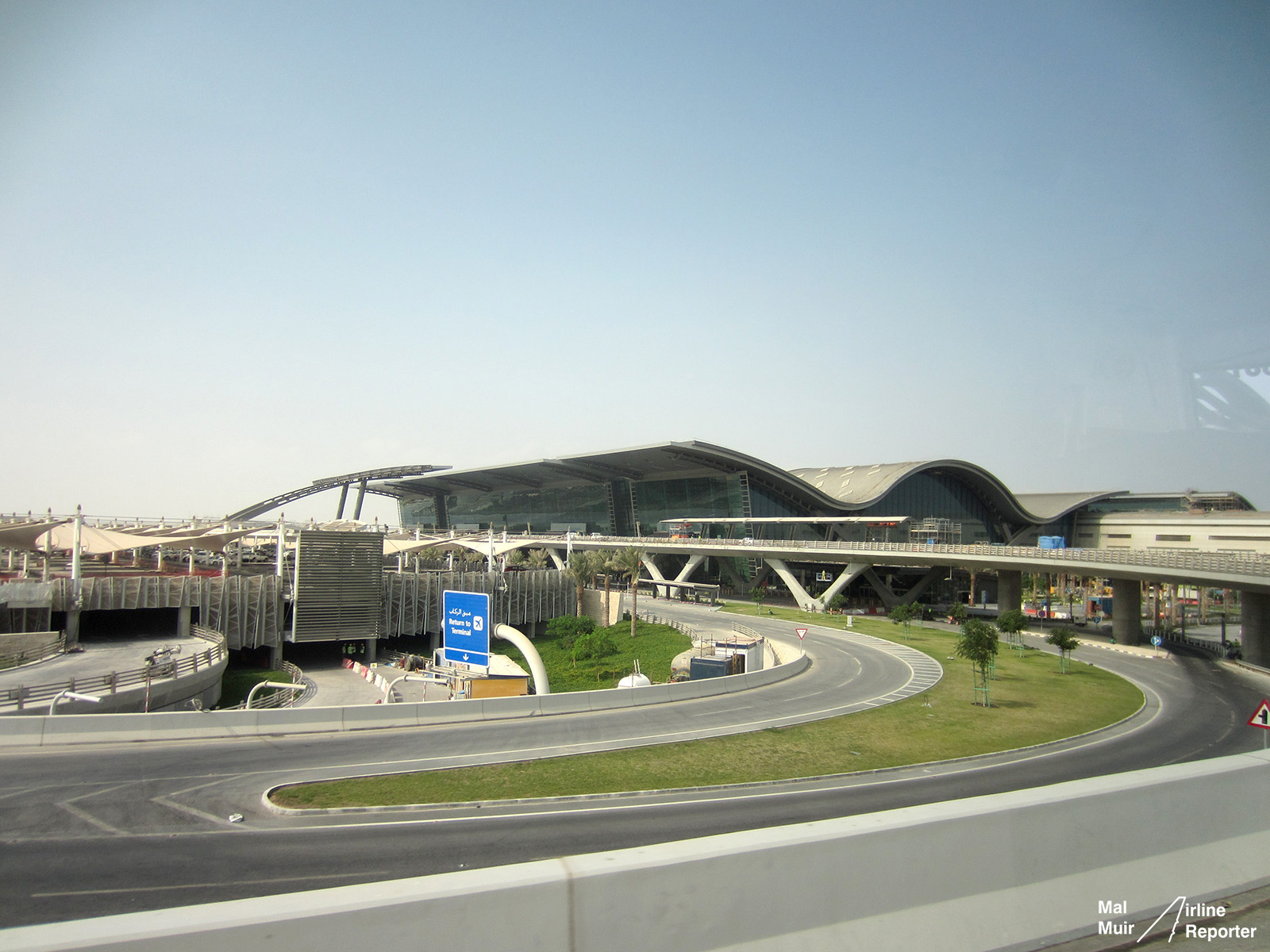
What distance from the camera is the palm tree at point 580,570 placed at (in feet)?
218

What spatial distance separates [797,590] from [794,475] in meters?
19.5

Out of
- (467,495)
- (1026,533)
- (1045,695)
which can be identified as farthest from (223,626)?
(1026,533)

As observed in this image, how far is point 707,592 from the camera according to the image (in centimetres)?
8444

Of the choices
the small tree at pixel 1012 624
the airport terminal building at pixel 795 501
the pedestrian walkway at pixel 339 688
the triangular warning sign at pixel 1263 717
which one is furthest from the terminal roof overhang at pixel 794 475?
the triangular warning sign at pixel 1263 717

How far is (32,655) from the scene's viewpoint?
33.9 metres

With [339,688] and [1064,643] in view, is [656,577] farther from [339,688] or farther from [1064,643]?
[1064,643]

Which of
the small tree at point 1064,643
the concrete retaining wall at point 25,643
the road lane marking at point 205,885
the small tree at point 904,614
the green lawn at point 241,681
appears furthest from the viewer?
the small tree at point 904,614

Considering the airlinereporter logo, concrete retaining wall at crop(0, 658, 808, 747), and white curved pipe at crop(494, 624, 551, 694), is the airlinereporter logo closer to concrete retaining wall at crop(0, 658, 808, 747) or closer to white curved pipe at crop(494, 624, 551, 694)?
concrete retaining wall at crop(0, 658, 808, 747)

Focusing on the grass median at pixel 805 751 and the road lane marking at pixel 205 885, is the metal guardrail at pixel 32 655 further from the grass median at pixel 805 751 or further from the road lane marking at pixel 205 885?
the road lane marking at pixel 205 885

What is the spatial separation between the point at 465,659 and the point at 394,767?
36.1 ft

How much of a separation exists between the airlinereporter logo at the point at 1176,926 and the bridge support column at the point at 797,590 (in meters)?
68.7

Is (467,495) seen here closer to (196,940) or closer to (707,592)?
(707,592)

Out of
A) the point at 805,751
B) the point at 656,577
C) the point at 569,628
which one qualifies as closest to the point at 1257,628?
the point at 805,751

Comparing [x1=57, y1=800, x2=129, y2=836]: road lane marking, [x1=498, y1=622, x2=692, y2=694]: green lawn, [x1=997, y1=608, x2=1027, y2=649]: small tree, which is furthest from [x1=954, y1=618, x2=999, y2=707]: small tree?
[x1=57, y1=800, x2=129, y2=836]: road lane marking
